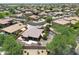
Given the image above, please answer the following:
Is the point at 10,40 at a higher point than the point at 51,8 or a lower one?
lower

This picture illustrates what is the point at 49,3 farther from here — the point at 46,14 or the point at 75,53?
the point at 75,53

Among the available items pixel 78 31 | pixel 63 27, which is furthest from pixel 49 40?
pixel 78 31

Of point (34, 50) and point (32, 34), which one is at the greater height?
point (32, 34)

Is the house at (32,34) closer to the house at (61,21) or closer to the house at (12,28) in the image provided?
Result: the house at (12,28)

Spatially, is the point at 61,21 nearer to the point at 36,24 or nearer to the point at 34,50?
the point at 36,24

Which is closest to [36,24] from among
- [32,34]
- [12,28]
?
[32,34]

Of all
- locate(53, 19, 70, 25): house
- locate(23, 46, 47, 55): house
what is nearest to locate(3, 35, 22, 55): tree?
locate(23, 46, 47, 55): house
